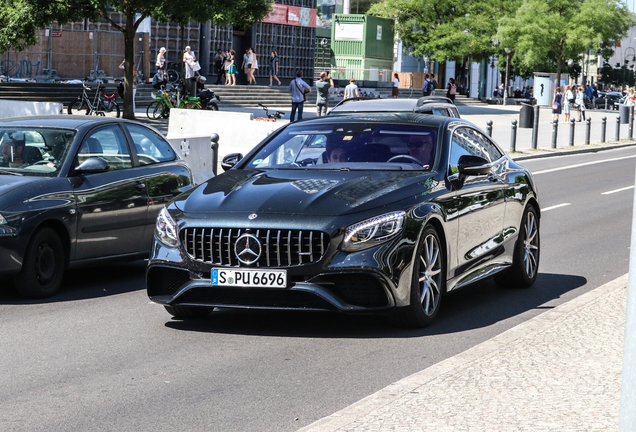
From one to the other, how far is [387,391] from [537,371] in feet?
3.11

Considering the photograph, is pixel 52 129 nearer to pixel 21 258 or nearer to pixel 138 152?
pixel 138 152

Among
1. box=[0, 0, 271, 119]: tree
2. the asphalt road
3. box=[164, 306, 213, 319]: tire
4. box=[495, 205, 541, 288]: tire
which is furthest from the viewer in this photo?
box=[0, 0, 271, 119]: tree

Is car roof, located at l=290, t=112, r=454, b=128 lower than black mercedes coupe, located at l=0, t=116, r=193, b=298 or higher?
higher

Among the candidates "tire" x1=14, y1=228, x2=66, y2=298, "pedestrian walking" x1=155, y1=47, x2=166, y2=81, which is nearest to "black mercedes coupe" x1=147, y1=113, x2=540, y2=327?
"tire" x1=14, y1=228, x2=66, y2=298

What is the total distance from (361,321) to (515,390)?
239 centimetres

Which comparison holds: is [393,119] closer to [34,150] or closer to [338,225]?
[338,225]

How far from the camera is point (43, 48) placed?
39.4 meters

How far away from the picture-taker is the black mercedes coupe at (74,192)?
8188 millimetres

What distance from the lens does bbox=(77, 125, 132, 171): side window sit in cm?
907

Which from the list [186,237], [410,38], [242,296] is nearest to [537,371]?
[242,296]

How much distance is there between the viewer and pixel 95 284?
366 inches

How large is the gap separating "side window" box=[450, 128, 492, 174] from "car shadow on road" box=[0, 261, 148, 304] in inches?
117

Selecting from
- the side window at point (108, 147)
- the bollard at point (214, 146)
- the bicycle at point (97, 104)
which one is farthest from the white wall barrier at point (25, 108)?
the side window at point (108, 147)

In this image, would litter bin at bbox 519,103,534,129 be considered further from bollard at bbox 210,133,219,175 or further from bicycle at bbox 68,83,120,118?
bollard at bbox 210,133,219,175
